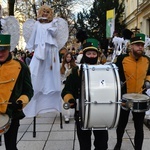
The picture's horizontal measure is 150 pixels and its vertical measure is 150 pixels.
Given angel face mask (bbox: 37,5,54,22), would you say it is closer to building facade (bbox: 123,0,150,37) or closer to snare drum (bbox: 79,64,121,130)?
snare drum (bbox: 79,64,121,130)

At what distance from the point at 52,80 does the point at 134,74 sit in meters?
1.96

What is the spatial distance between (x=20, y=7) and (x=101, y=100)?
23.8 meters

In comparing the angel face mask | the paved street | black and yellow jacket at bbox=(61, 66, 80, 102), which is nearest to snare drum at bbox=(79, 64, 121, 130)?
black and yellow jacket at bbox=(61, 66, 80, 102)

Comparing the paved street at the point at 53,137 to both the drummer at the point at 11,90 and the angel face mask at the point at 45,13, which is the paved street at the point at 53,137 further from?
the angel face mask at the point at 45,13

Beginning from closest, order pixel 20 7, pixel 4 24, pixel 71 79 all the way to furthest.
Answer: pixel 71 79 → pixel 4 24 → pixel 20 7

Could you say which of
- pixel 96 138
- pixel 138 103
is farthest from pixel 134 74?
pixel 96 138

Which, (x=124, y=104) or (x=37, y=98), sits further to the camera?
(x=37, y=98)

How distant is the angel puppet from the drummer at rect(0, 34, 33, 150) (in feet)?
6.55

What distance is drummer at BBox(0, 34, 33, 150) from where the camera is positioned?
10.2 ft

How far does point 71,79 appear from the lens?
3572 mm

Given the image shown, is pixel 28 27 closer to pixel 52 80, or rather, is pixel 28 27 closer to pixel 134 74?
pixel 52 80

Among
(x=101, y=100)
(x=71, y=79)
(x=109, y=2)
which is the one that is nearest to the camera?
(x=101, y=100)

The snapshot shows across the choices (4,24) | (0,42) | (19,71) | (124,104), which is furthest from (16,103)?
(4,24)

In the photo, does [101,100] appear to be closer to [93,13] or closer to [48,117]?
[48,117]
